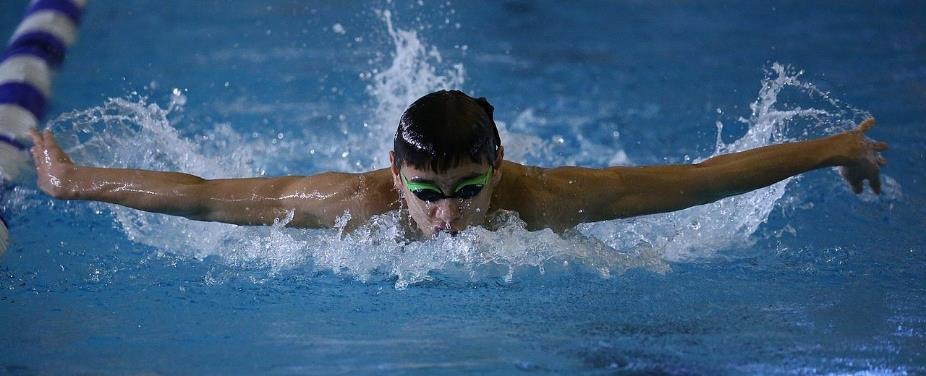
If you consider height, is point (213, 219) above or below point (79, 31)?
below

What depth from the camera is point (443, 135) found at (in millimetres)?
2428

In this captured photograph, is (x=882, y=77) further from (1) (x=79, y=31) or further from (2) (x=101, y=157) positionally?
(1) (x=79, y=31)

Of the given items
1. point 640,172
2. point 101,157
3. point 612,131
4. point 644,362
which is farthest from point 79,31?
point 644,362

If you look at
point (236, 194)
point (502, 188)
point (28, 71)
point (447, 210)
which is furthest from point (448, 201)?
point (28, 71)

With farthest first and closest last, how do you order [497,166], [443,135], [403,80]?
[403,80]
[497,166]
[443,135]

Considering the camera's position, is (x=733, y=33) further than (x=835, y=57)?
Yes

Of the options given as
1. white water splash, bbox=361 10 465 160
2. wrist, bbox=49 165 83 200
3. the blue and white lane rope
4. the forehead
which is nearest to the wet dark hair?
the forehead

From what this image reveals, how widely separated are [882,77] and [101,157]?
12.3ft

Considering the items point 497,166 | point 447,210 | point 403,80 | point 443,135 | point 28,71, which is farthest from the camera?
point 403,80

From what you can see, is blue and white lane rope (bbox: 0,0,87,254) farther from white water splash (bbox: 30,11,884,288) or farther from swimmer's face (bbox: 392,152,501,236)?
swimmer's face (bbox: 392,152,501,236)

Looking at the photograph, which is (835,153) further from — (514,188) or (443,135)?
(443,135)

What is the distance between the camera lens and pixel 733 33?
18.3ft

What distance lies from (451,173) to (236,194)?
67cm

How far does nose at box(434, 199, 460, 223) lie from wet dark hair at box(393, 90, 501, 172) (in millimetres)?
115
